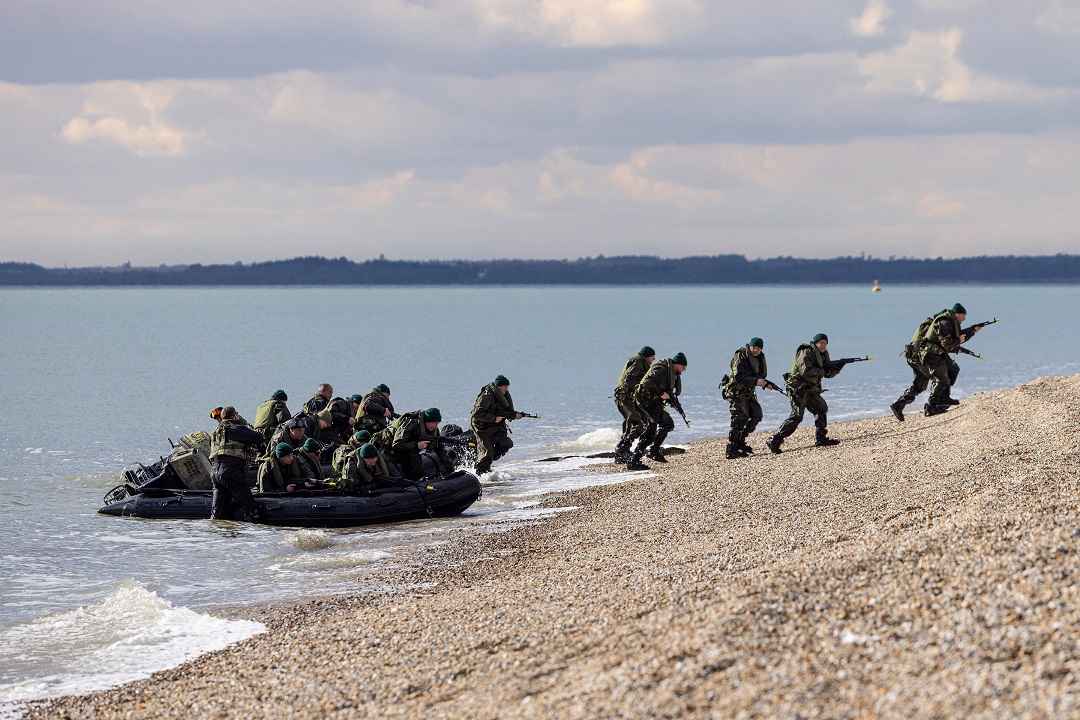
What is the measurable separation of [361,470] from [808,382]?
28.5ft

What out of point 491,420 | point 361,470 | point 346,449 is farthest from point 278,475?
point 491,420

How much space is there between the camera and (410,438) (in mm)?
19922

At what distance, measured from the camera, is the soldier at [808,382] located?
2234 centimetres

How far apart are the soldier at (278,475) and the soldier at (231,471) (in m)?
0.30

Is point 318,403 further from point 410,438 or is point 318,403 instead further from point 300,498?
point 300,498

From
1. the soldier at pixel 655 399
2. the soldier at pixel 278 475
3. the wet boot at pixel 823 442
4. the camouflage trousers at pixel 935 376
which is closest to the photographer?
the soldier at pixel 278 475

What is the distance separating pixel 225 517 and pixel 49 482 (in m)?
10.2

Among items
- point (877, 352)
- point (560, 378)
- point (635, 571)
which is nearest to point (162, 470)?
point (635, 571)

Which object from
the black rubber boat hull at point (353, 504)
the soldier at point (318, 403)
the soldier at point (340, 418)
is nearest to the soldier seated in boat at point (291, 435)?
the black rubber boat hull at point (353, 504)

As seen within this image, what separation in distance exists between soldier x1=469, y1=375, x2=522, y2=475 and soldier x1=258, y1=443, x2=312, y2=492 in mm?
4449

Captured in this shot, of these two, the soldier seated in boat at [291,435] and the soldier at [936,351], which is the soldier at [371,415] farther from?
the soldier at [936,351]

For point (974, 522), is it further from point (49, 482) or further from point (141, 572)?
point (49, 482)

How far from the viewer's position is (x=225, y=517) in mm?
19312

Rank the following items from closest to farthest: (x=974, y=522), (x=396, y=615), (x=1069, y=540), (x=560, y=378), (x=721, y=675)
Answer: (x=721, y=675) → (x=1069, y=540) → (x=974, y=522) → (x=396, y=615) → (x=560, y=378)
